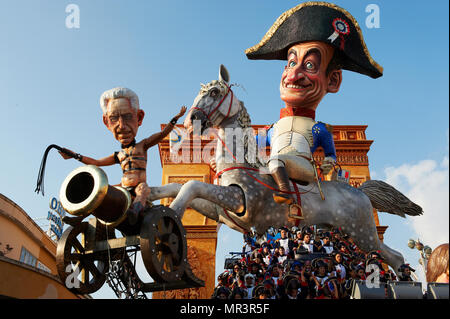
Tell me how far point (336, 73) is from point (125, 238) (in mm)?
5606

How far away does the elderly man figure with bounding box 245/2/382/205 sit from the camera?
767 cm

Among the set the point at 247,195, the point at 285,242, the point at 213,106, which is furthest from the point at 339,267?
the point at 213,106

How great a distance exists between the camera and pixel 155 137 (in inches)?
240

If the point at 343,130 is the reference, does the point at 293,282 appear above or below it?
below

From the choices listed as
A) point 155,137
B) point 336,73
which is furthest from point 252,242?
point 336,73

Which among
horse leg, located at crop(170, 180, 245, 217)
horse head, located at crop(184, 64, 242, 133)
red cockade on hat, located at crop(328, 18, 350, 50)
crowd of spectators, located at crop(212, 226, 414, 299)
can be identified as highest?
red cockade on hat, located at crop(328, 18, 350, 50)

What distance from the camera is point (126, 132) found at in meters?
6.15

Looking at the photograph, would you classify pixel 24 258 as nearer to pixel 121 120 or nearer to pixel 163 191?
pixel 163 191

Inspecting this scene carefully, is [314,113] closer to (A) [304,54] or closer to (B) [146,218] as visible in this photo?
(A) [304,54]

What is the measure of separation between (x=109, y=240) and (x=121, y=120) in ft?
5.74

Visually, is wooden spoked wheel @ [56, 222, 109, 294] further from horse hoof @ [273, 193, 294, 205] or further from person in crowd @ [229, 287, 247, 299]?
horse hoof @ [273, 193, 294, 205]

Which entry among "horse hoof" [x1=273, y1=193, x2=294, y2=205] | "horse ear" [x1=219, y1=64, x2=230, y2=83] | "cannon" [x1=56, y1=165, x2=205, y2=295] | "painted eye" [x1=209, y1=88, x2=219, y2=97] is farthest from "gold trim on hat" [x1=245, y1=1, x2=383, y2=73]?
"cannon" [x1=56, y1=165, x2=205, y2=295]

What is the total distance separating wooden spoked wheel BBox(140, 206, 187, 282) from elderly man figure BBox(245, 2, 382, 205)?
2480 mm
